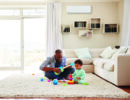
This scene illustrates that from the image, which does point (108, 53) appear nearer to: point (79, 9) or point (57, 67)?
point (57, 67)

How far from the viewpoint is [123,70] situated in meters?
3.22

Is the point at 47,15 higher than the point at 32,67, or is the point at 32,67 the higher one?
the point at 47,15

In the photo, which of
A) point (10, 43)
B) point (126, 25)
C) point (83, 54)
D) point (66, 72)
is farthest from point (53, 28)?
point (66, 72)

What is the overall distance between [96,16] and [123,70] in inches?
142

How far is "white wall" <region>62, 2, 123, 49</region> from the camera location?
21.1 feet

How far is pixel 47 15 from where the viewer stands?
6.33 metres

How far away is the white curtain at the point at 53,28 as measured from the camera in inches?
248

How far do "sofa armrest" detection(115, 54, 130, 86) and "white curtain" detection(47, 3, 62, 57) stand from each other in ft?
11.0

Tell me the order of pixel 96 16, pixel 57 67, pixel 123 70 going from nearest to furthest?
pixel 123 70, pixel 57 67, pixel 96 16

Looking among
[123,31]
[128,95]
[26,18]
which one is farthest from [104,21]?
[128,95]

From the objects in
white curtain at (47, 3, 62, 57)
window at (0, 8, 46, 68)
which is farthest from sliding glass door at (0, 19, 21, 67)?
white curtain at (47, 3, 62, 57)

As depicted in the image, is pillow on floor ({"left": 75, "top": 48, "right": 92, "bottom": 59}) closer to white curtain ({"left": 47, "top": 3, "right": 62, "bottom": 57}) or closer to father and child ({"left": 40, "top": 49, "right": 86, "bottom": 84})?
white curtain ({"left": 47, "top": 3, "right": 62, "bottom": 57})

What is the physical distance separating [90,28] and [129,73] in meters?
3.36

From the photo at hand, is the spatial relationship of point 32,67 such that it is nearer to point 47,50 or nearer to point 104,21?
point 47,50
